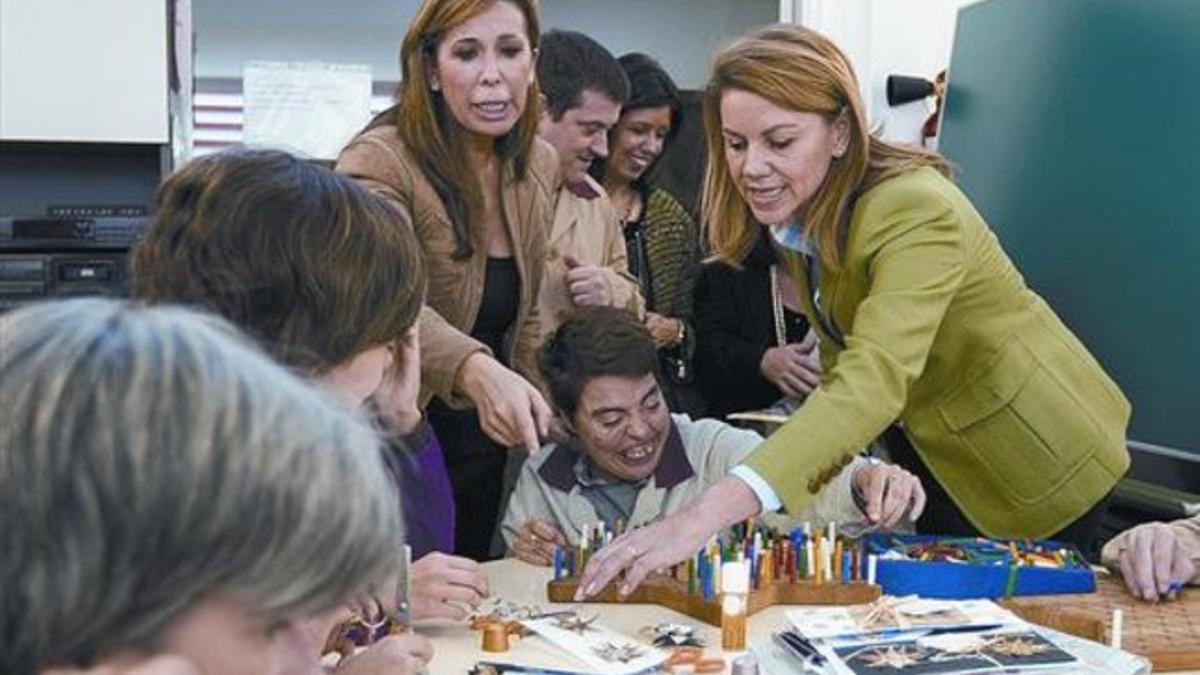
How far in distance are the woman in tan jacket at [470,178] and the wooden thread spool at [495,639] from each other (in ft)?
1.17

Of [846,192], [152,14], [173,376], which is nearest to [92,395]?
[173,376]

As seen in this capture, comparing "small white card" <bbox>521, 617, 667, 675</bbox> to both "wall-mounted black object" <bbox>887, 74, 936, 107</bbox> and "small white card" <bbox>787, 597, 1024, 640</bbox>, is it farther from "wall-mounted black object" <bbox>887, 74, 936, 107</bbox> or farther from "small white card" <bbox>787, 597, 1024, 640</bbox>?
"wall-mounted black object" <bbox>887, 74, 936, 107</bbox>

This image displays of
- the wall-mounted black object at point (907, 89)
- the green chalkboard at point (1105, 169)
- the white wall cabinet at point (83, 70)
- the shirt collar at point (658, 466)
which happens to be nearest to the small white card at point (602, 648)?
the shirt collar at point (658, 466)

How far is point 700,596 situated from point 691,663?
0.56ft

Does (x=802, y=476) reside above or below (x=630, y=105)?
below

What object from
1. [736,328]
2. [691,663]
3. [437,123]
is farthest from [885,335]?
[736,328]

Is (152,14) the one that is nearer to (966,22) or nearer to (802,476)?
(966,22)

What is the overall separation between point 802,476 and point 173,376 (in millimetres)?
1088

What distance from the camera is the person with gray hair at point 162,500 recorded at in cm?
48

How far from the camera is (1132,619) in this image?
1405 mm

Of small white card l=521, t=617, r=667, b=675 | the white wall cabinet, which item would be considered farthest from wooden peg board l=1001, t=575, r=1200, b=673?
the white wall cabinet

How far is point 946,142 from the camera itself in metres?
3.10

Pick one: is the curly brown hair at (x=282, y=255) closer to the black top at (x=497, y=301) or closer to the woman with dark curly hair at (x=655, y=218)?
the black top at (x=497, y=301)

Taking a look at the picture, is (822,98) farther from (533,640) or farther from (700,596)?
(533,640)
